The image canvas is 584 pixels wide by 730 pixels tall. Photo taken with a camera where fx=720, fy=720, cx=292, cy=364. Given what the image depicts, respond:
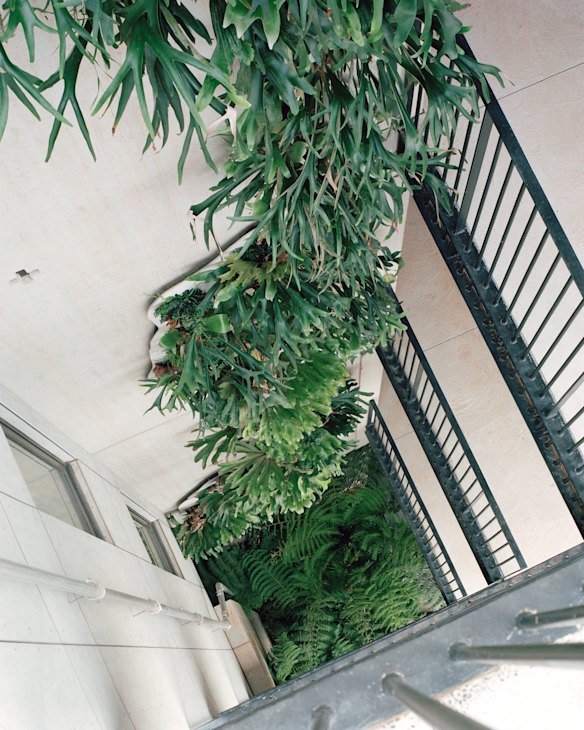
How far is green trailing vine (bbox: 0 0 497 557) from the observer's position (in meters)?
1.46

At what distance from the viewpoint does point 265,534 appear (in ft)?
24.1

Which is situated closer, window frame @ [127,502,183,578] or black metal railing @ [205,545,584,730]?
Answer: black metal railing @ [205,545,584,730]

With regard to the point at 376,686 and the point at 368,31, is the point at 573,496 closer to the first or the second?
the point at 368,31

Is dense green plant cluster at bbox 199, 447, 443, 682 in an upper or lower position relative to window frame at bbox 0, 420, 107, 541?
lower

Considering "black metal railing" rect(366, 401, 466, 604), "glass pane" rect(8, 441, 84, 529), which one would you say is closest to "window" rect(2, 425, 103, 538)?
"glass pane" rect(8, 441, 84, 529)

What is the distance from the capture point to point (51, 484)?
10.5ft

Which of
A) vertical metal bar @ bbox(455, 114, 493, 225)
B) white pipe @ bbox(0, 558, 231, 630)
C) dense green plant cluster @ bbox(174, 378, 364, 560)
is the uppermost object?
vertical metal bar @ bbox(455, 114, 493, 225)

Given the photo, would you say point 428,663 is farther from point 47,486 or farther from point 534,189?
point 47,486

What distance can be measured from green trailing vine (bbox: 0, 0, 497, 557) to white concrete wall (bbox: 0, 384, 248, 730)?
0.67 m

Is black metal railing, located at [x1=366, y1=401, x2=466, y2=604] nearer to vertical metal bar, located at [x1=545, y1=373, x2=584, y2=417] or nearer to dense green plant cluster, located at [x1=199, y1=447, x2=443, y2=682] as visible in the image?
dense green plant cluster, located at [x1=199, y1=447, x2=443, y2=682]

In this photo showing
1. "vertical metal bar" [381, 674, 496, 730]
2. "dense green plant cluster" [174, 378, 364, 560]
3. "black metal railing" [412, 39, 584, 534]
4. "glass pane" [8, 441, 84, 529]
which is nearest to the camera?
"vertical metal bar" [381, 674, 496, 730]

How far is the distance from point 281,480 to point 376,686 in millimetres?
2975

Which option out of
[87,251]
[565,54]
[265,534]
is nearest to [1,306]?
[87,251]

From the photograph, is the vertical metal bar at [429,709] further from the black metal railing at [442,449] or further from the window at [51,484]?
the black metal railing at [442,449]
